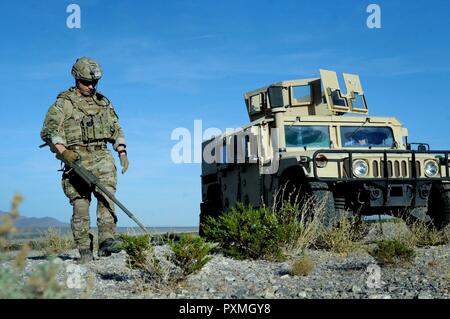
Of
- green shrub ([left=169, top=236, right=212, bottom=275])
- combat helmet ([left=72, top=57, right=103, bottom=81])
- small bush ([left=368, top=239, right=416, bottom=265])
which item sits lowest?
small bush ([left=368, top=239, right=416, bottom=265])

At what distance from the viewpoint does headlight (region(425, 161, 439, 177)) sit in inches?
317

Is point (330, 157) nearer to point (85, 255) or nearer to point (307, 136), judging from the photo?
point (307, 136)

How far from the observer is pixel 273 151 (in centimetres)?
836

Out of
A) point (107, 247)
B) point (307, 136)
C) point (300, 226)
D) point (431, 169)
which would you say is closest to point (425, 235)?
point (431, 169)

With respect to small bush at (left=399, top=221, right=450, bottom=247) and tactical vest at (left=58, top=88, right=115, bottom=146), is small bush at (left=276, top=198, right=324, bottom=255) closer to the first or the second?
small bush at (left=399, top=221, right=450, bottom=247)

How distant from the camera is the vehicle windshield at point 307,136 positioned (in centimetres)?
843

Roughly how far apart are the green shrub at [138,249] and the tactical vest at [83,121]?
200cm

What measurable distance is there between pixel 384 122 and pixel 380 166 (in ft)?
4.91

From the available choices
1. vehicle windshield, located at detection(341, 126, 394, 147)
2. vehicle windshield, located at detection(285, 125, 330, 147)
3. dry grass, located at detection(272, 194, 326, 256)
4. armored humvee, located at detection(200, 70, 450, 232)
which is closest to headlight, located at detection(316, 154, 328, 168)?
armored humvee, located at detection(200, 70, 450, 232)

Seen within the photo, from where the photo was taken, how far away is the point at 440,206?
8.46 meters

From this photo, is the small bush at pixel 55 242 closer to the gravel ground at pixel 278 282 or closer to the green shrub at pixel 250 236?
the green shrub at pixel 250 236

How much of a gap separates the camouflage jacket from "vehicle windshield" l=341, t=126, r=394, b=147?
12.1ft
